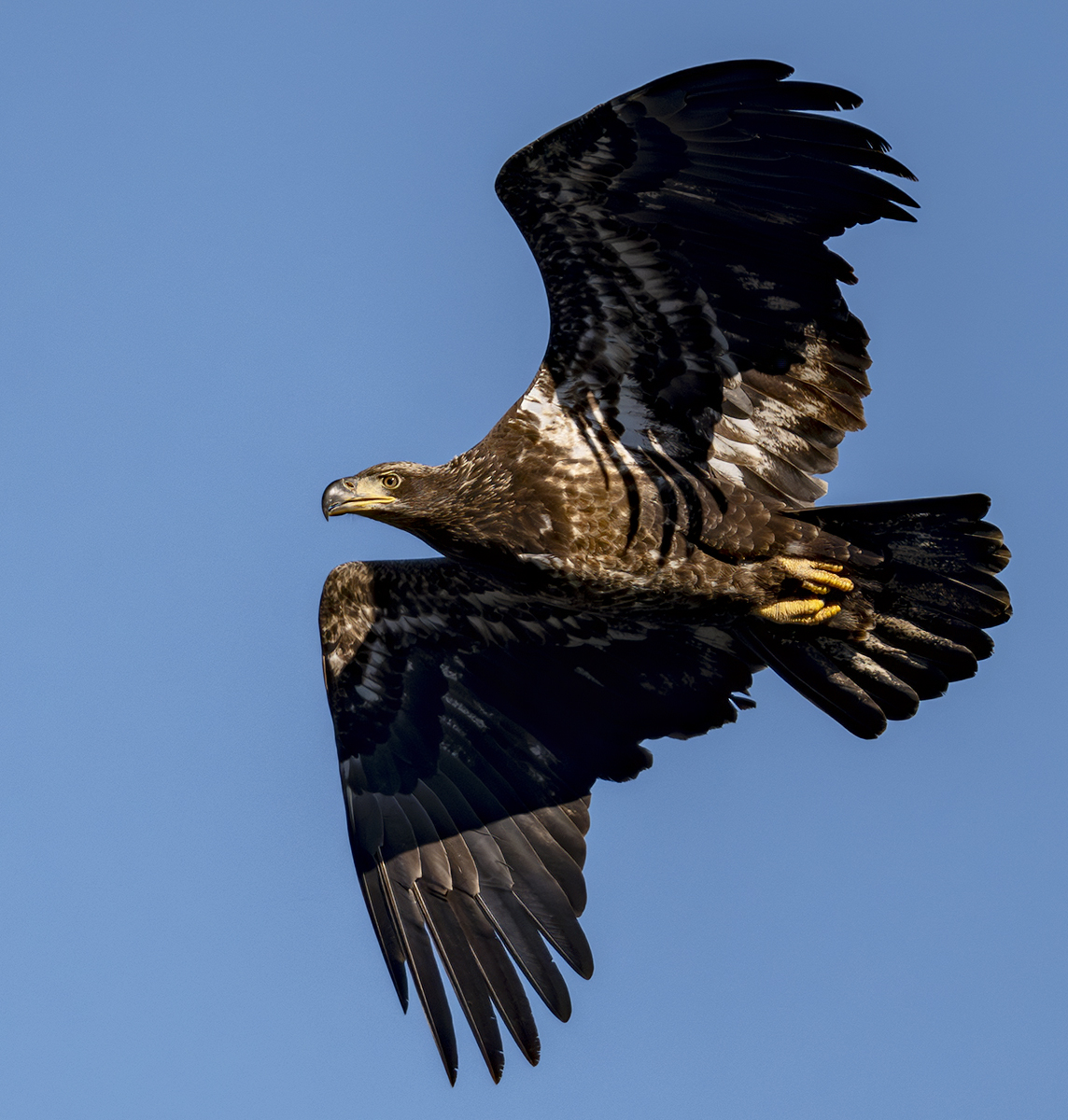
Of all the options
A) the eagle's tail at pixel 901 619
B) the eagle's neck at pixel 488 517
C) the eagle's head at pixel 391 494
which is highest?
the eagle's head at pixel 391 494

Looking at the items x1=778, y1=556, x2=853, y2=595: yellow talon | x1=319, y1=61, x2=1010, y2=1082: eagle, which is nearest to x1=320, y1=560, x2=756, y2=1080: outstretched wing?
x1=319, y1=61, x2=1010, y2=1082: eagle

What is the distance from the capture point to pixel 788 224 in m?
7.73

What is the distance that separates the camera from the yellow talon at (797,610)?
842cm

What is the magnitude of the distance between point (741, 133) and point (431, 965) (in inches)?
179

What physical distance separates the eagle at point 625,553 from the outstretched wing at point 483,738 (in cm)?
1

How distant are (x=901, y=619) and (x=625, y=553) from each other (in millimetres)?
1493

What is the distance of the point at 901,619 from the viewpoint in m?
8.56

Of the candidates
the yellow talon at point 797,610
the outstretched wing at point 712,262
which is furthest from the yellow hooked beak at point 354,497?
the yellow talon at point 797,610

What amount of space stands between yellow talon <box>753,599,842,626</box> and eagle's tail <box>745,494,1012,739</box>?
0.07m

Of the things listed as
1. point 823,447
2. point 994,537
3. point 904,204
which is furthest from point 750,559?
point 904,204

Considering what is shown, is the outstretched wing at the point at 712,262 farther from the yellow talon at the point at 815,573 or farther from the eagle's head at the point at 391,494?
the eagle's head at the point at 391,494

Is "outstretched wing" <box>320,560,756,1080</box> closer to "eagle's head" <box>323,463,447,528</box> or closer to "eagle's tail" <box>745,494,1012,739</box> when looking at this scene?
"eagle's tail" <box>745,494,1012,739</box>

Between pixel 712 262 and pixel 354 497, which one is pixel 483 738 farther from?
pixel 712 262

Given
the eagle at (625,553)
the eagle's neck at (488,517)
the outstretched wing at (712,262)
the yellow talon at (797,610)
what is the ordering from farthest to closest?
the yellow talon at (797,610) → the eagle's neck at (488,517) → the eagle at (625,553) → the outstretched wing at (712,262)
